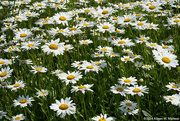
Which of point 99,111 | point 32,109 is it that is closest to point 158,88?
point 99,111

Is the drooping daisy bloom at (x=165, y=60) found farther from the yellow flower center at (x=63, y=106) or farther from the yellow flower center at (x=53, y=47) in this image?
the yellow flower center at (x=53, y=47)

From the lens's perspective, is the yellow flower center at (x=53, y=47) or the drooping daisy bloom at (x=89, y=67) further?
the yellow flower center at (x=53, y=47)

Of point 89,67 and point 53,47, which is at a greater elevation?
point 53,47

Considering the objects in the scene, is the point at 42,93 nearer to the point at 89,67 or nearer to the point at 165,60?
the point at 89,67

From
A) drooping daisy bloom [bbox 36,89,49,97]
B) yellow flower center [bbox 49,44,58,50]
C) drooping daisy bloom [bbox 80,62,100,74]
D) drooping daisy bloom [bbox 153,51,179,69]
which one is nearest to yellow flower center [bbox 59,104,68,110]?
drooping daisy bloom [bbox 36,89,49,97]

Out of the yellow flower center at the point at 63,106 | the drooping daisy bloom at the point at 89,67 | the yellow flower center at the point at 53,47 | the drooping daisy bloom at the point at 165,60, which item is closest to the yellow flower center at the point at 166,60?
the drooping daisy bloom at the point at 165,60

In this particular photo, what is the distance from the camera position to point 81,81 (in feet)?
11.1

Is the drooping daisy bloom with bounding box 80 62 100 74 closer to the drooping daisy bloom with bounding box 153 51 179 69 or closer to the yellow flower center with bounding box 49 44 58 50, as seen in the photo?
the yellow flower center with bounding box 49 44 58 50

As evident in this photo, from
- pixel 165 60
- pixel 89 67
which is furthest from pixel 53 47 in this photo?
pixel 165 60

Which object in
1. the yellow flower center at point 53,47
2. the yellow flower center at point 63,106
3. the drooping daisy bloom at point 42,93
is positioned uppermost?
the yellow flower center at point 53,47

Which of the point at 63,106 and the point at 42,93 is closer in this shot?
the point at 63,106

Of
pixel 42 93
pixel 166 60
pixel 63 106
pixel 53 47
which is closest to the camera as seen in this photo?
pixel 63 106

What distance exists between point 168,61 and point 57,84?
1.78m

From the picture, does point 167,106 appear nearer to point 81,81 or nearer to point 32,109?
point 81,81
